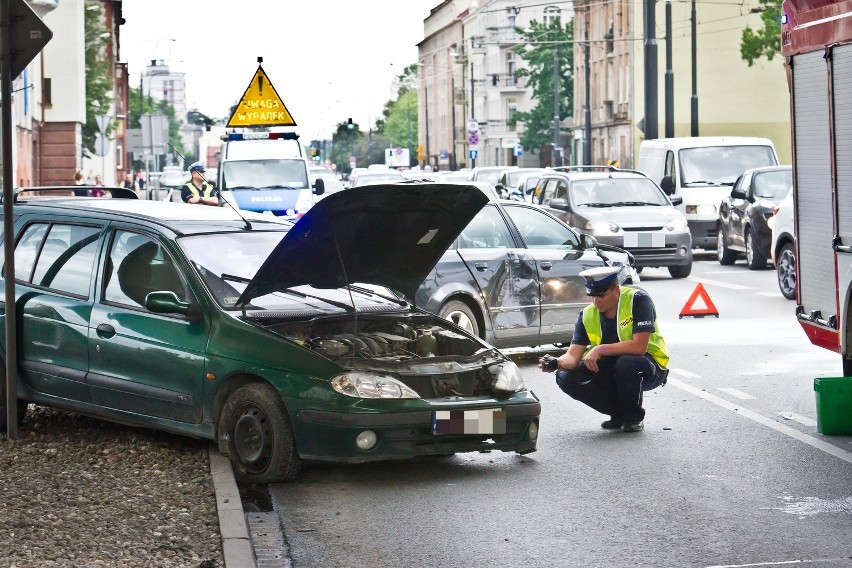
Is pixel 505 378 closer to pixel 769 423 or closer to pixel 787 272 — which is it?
pixel 769 423

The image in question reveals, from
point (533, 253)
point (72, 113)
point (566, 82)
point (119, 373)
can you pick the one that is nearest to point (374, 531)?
point (119, 373)

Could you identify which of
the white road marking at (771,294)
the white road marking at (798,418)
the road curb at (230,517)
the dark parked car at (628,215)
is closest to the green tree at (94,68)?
the dark parked car at (628,215)

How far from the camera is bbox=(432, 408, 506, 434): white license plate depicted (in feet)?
29.1

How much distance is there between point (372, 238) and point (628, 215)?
55.7ft

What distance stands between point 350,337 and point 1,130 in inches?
104

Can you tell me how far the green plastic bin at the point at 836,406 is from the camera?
10.4 m

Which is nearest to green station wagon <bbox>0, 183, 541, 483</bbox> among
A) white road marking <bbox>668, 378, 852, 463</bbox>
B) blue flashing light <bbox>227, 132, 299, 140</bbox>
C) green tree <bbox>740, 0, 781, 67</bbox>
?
white road marking <bbox>668, 378, 852, 463</bbox>

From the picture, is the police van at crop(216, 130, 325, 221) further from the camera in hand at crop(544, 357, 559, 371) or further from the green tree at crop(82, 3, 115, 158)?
the green tree at crop(82, 3, 115, 158)

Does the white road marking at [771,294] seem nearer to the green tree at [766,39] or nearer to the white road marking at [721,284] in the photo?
the white road marking at [721,284]

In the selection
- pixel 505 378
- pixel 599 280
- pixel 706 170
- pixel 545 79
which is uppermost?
pixel 545 79

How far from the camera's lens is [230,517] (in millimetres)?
7625

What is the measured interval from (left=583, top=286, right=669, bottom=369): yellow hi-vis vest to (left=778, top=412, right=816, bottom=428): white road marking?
1.11 metres

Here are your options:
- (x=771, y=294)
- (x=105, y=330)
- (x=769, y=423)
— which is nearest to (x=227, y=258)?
(x=105, y=330)

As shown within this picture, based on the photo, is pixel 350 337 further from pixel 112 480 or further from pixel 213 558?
pixel 213 558
